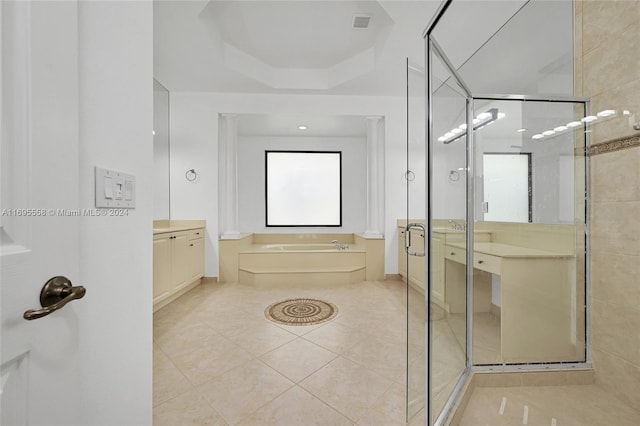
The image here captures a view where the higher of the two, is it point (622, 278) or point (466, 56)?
point (466, 56)

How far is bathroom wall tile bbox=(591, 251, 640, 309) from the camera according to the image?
1150 millimetres

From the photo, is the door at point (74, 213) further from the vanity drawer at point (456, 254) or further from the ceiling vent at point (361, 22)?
the ceiling vent at point (361, 22)

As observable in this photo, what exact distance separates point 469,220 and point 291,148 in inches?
136

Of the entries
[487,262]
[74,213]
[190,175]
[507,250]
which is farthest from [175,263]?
[507,250]

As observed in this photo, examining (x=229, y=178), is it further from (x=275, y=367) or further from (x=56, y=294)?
(x=56, y=294)

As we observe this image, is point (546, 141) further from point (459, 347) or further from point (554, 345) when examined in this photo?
point (459, 347)

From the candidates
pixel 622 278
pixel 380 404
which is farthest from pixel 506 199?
pixel 380 404

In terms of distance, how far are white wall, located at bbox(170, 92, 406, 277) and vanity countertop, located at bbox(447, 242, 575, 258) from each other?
187 cm

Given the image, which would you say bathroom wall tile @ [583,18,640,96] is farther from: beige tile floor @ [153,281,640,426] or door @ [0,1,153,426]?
door @ [0,1,153,426]

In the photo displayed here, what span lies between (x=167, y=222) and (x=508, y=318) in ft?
12.1

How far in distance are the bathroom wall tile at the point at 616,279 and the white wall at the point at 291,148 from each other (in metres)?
3.24

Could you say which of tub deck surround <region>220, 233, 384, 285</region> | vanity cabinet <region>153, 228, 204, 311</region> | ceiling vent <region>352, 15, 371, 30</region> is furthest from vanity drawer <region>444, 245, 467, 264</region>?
vanity cabinet <region>153, 228, 204, 311</region>

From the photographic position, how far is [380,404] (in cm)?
128

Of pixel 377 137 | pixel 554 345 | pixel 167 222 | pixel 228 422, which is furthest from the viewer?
pixel 377 137
